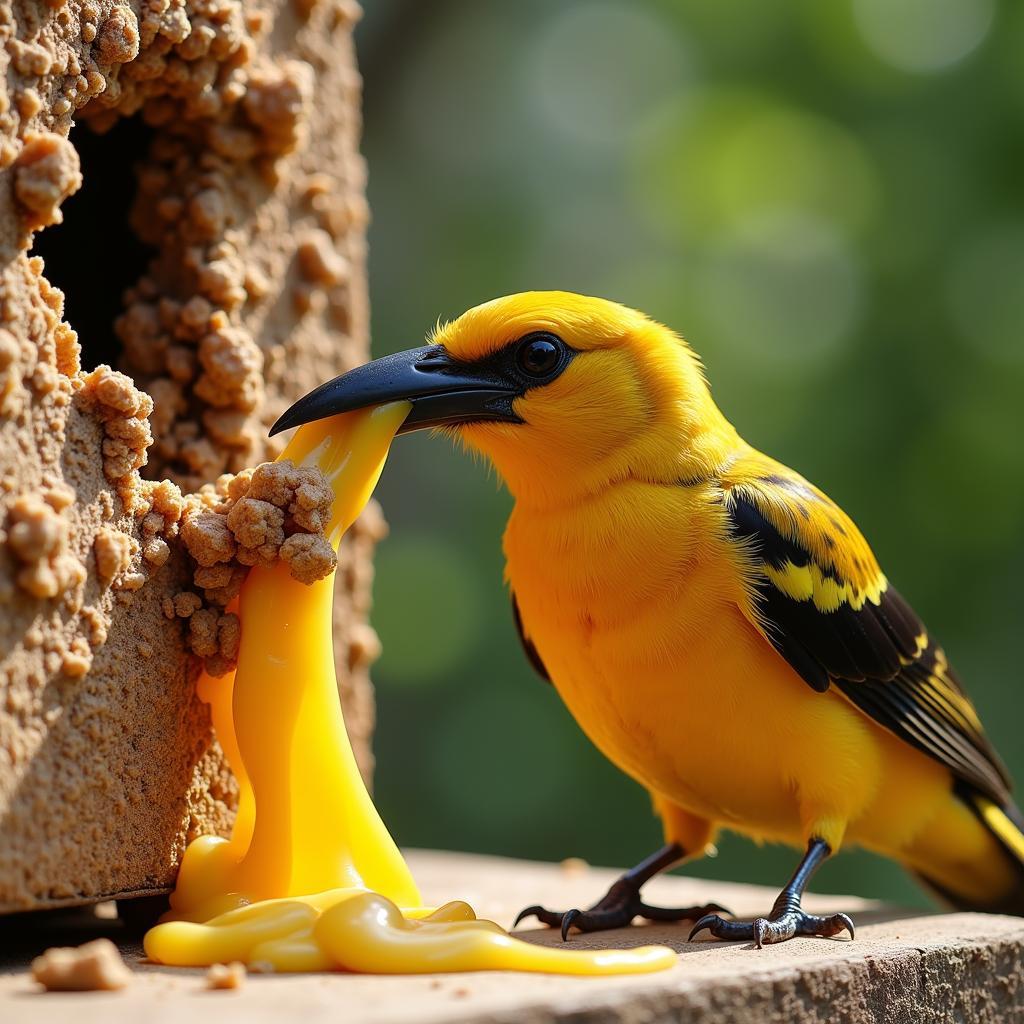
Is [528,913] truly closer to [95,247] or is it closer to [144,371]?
[144,371]

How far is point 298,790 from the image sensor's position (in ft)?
10.8

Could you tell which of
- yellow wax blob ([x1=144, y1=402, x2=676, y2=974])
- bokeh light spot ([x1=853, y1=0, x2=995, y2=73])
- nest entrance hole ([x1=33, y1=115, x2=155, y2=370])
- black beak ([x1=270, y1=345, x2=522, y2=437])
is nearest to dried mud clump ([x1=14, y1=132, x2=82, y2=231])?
black beak ([x1=270, y1=345, x2=522, y2=437])

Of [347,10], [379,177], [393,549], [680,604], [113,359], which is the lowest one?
[393,549]

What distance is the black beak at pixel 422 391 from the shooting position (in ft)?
11.4

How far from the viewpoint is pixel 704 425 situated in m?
4.00

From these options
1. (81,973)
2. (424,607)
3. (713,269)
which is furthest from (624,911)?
(713,269)

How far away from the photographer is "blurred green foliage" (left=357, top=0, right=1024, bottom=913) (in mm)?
11656

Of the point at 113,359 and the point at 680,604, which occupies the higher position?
the point at 113,359

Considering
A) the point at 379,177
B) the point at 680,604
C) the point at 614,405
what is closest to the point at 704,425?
the point at 614,405

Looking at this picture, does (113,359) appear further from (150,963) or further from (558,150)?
(558,150)

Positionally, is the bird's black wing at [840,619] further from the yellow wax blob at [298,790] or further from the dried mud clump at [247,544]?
the dried mud clump at [247,544]

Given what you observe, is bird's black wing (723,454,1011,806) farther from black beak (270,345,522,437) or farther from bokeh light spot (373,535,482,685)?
bokeh light spot (373,535,482,685)

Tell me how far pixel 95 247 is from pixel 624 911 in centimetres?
284

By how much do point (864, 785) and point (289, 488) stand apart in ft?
6.44
